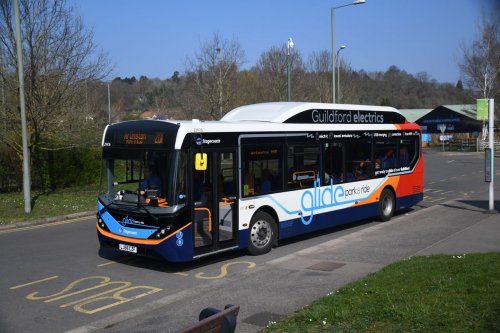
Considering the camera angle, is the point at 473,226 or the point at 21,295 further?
the point at 473,226

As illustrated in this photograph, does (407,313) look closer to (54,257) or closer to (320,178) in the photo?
(320,178)

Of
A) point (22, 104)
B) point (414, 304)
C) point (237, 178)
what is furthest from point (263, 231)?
point (22, 104)

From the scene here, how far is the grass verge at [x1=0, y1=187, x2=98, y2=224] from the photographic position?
1603 cm

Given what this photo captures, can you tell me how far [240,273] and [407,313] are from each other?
405 centimetres

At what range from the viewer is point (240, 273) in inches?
369

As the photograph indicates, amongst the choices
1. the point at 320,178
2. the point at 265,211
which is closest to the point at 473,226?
the point at 320,178

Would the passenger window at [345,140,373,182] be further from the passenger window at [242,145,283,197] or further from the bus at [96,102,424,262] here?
the passenger window at [242,145,283,197]

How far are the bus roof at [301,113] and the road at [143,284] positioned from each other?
2.80 metres

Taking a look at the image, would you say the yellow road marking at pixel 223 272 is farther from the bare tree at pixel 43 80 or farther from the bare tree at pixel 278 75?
the bare tree at pixel 278 75

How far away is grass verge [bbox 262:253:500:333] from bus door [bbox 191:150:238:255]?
9.83ft

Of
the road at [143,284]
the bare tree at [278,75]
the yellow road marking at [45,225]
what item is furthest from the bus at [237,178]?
the bare tree at [278,75]

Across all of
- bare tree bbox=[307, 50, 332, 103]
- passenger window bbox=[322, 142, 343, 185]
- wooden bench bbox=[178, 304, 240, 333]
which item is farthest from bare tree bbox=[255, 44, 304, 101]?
wooden bench bbox=[178, 304, 240, 333]

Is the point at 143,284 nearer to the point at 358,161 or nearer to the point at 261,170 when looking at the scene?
the point at 261,170

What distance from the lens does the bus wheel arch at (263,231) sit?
10.6 m
